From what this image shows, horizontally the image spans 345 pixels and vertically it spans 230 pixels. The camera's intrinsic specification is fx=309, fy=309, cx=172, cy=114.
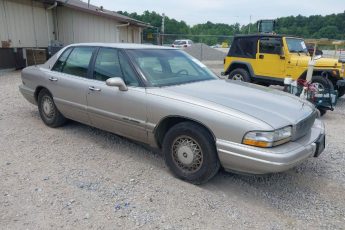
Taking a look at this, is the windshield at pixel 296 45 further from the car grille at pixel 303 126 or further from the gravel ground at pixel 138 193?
the car grille at pixel 303 126

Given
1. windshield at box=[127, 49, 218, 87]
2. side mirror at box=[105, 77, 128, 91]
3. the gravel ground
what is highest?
windshield at box=[127, 49, 218, 87]

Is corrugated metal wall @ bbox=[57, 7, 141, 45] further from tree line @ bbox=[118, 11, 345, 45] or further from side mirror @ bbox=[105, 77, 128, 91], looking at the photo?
side mirror @ bbox=[105, 77, 128, 91]

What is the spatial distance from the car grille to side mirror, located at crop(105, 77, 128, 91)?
207 centimetres

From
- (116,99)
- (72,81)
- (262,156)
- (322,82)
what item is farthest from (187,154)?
(322,82)

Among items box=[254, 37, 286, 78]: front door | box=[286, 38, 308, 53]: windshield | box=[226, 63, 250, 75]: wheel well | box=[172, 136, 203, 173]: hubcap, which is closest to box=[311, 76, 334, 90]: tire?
box=[254, 37, 286, 78]: front door

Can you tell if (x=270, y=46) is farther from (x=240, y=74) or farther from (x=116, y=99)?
(x=116, y=99)

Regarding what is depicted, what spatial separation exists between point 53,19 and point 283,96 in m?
15.3

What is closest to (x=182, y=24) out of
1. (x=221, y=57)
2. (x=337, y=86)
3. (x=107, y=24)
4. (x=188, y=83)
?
(x=221, y=57)

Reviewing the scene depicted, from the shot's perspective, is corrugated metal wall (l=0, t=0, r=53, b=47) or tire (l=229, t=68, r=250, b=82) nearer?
tire (l=229, t=68, r=250, b=82)

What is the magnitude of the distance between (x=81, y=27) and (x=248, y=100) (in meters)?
15.0

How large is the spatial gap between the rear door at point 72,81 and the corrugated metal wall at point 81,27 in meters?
12.3

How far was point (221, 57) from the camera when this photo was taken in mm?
26562

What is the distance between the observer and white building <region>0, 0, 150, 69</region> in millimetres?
13070

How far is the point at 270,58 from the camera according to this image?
31.1ft
